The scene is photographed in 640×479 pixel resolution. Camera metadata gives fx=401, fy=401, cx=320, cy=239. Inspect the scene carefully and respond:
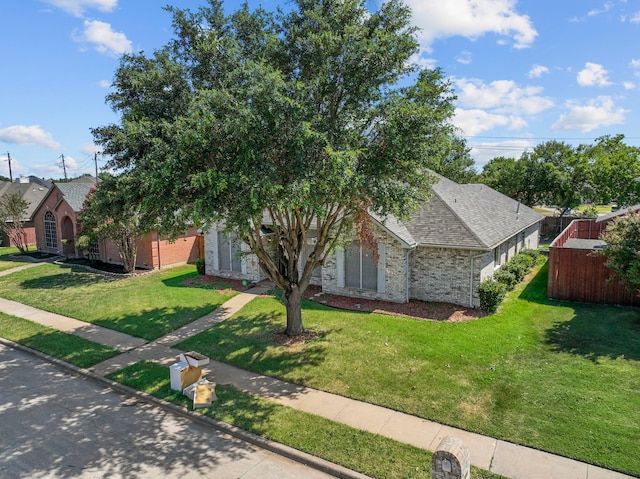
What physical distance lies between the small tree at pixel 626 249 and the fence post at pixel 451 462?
11.0 meters

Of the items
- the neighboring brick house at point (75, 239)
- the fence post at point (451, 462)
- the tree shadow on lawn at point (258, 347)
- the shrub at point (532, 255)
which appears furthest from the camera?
the neighboring brick house at point (75, 239)

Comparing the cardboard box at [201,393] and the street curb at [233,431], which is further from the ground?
the cardboard box at [201,393]

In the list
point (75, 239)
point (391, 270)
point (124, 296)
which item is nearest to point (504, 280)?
point (391, 270)

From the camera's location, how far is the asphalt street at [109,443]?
23.2ft

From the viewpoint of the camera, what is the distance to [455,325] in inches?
527

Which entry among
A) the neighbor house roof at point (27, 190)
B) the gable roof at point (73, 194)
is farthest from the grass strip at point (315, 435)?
the neighbor house roof at point (27, 190)

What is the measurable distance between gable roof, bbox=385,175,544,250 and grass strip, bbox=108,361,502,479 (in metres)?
7.81

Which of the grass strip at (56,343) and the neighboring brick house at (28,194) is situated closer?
the grass strip at (56,343)

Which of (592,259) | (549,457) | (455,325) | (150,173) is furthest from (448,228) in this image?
(150,173)

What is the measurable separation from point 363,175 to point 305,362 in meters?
5.38

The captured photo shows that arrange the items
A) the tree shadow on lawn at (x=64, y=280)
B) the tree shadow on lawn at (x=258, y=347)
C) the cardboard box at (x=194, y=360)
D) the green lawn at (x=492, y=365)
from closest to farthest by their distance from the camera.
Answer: the green lawn at (x=492, y=365), the cardboard box at (x=194, y=360), the tree shadow on lawn at (x=258, y=347), the tree shadow on lawn at (x=64, y=280)

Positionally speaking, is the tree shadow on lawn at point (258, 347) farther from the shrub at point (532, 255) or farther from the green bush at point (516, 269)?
the shrub at point (532, 255)

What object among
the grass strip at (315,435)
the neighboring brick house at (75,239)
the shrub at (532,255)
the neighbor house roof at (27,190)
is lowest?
the grass strip at (315,435)

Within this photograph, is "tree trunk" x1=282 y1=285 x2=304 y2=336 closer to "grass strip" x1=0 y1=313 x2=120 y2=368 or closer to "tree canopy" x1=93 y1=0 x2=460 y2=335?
"tree canopy" x1=93 y1=0 x2=460 y2=335
